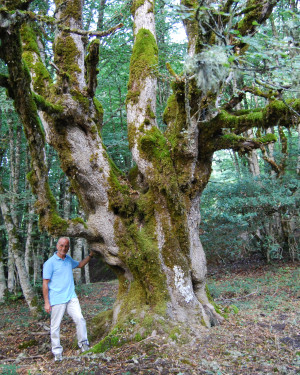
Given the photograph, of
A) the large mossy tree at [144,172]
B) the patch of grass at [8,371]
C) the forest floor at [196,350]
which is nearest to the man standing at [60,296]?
the forest floor at [196,350]

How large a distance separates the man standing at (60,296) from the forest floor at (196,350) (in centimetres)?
29

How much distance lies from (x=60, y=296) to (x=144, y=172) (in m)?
2.30

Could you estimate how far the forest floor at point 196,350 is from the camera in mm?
3484

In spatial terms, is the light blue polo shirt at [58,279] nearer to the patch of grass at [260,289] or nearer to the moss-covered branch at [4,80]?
the moss-covered branch at [4,80]

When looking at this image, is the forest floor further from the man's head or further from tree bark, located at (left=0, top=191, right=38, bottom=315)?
the man's head

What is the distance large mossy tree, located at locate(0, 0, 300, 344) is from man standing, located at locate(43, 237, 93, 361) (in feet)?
1.66

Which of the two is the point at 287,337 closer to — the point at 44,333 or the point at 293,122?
the point at 293,122

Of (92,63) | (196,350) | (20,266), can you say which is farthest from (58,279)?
(20,266)

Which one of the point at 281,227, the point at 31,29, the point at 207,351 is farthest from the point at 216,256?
the point at 31,29

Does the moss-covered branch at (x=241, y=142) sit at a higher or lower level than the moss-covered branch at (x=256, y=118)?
lower

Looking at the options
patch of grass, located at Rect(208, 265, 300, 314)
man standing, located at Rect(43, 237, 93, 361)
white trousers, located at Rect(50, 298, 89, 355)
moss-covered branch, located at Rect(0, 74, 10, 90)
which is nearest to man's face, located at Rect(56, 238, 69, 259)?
man standing, located at Rect(43, 237, 93, 361)

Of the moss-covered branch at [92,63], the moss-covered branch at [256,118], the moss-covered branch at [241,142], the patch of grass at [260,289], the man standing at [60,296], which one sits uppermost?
the moss-covered branch at [92,63]

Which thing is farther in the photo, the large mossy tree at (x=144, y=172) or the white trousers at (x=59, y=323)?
the large mossy tree at (x=144, y=172)

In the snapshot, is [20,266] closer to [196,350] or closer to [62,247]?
[62,247]
